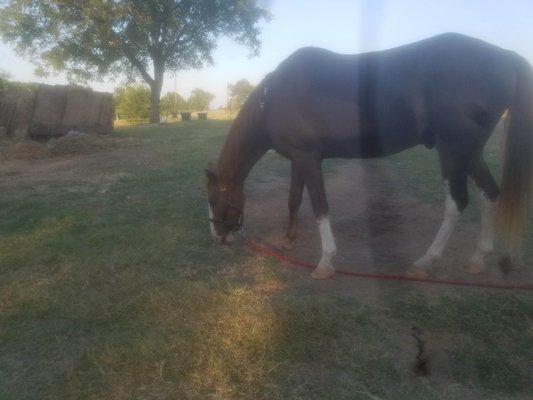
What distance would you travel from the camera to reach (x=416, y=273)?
13.3ft

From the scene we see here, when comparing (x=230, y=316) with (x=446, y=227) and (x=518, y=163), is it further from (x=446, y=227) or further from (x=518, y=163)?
(x=518, y=163)

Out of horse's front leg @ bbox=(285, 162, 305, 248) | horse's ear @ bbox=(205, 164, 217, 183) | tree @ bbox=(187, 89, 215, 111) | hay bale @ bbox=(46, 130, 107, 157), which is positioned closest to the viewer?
horse's ear @ bbox=(205, 164, 217, 183)

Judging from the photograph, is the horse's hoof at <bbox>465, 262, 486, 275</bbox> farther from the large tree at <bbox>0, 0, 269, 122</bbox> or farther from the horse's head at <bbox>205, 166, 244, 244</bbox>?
the large tree at <bbox>0, 0, 269, 122</bbox>

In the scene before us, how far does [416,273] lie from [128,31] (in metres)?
21.9

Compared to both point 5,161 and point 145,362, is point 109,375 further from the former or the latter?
point 5,161

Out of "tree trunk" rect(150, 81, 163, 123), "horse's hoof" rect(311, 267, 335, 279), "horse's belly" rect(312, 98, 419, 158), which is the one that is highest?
"tree trunk" rect(150, 81, 163, 123)

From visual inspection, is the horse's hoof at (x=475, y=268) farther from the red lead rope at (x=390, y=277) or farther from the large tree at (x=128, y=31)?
the large tree at (x=128, y=31)

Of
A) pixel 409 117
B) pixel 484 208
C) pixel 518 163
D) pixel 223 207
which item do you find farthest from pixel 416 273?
pixel 223 207

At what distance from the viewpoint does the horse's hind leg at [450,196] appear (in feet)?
13.1

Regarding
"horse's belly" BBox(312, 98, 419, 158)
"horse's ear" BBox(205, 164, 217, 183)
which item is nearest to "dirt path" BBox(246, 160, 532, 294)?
"horse's ear" BBox(205, 164, 217, 183)

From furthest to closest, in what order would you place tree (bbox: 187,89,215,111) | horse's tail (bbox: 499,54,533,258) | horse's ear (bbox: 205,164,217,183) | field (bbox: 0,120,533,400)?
tree (bbox: 187,89,215,111)
horse's ear (bbox: 205,164,217,183)
horse's tail (bbox: 499,54,533,258)
field (bbox: 0,120,533,400)

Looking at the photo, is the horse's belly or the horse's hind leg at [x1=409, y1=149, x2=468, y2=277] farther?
the horse's belly

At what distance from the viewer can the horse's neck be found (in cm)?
477

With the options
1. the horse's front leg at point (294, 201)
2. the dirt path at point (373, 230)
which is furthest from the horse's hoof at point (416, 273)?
the horse's front leg at point (294, 201)
